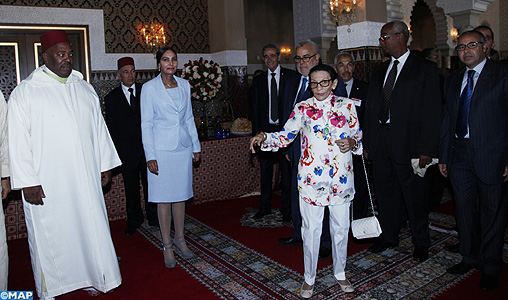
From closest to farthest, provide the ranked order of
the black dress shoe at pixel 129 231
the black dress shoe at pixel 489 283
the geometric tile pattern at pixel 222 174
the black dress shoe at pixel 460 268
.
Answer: the black dress shoe at pixel 489 283 → the black dress shoe at pixel 460 268 → the black dress shoe at pixel 129 231 → the geometric tile pattern at pixel 222 174

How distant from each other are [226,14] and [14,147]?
6.89m

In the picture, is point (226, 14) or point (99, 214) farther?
point (226, 14)

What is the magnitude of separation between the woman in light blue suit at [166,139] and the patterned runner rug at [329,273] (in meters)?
0.43

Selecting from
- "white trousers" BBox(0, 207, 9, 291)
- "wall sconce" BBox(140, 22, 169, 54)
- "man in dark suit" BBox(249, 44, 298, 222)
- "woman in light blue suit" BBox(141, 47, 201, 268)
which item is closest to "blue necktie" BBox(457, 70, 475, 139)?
"man in dark suit" BBox(249, 44, 298, 222)

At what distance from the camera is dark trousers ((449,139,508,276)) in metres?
3.12

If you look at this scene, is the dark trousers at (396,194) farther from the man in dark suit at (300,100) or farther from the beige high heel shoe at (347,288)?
the beige high heel shoe at (347,288)

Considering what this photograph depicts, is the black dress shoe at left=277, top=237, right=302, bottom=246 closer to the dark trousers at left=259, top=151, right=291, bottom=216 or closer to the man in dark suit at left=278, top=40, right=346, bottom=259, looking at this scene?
the man in dark suit at left=278, top=40, right=346, bottom=259

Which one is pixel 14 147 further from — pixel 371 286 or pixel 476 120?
pixel 476 120

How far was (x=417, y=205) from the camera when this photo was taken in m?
3.63

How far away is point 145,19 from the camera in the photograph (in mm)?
8656

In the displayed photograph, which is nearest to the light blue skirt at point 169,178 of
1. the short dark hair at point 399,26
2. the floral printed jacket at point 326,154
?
the floral printed jacket at point 326,154

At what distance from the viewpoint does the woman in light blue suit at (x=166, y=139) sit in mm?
3594

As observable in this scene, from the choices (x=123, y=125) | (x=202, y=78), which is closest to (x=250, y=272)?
(x=123, y=125)

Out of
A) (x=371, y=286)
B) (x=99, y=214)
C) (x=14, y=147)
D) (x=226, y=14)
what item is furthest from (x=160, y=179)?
(x=226, y=14)
